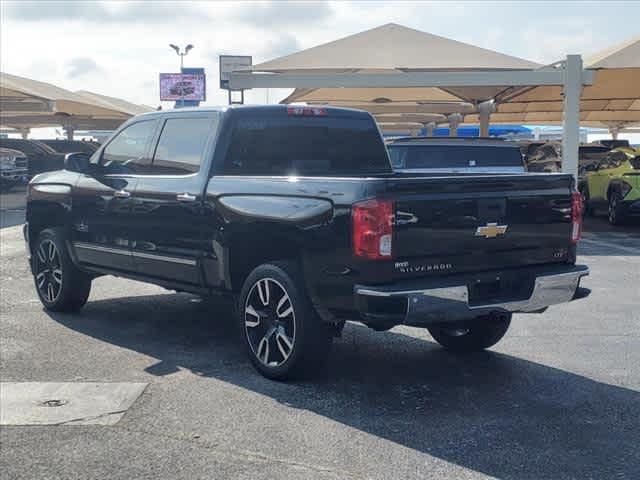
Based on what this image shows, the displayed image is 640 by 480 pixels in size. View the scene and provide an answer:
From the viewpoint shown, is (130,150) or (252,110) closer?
(252,110)

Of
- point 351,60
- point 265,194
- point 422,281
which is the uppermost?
point 351,60

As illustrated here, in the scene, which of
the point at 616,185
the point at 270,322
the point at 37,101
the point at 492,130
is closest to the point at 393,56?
the point at 616,185

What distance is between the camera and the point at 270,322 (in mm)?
6172

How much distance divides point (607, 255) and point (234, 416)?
9.58 m

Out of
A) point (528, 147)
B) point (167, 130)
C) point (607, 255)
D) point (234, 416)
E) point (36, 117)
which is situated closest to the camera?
point (234, 416)

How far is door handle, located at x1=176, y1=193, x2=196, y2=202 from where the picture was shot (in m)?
6.68

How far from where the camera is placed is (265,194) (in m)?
Result: 6.03

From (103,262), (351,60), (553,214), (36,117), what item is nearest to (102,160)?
(103,262)

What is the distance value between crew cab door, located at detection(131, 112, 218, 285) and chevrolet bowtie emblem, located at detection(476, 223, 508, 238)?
2.16 m

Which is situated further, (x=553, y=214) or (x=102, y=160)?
(x=102, y=160)

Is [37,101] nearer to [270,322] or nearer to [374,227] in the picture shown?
[270,322]

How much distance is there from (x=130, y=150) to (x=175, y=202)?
46.2 inches

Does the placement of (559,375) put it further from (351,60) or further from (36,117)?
(36,117)

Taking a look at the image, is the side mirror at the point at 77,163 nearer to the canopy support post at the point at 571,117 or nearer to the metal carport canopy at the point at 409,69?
the metal carport canopy at the point at 409,69
